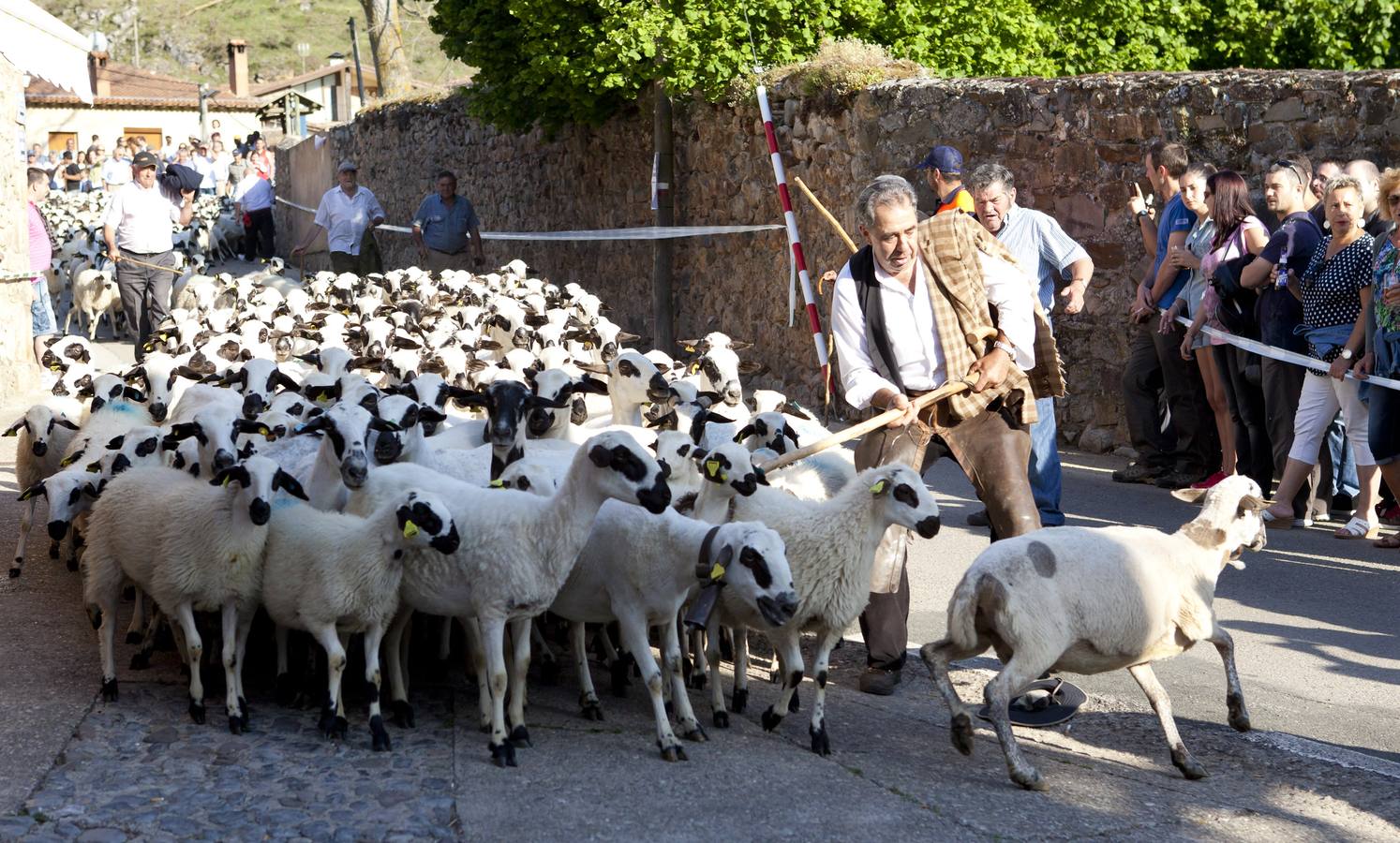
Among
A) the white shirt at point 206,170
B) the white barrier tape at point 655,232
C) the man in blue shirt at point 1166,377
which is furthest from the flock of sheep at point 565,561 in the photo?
the white shirt at point 206,170

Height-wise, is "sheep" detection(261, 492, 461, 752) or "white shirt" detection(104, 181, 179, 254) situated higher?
"white shirt" detection(104, 181, 179, 254)

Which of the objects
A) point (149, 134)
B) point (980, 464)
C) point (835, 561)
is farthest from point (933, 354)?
point (149, 134)

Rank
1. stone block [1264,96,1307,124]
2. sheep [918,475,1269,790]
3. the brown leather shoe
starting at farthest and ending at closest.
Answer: stone block [1264,96,1307,124] → the brown leather shoe → sheep [918,475,1269,790]

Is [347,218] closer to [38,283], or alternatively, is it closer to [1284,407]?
[38,283]

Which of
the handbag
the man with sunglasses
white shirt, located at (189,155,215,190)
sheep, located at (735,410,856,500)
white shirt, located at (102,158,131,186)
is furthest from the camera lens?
white shirt, located at (189,155,215,190)

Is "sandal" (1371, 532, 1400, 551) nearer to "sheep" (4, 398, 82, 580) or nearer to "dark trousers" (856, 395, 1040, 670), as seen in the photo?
"dark trousers" (856, 395, 1040, 670)

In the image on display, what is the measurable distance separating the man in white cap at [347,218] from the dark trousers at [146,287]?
2864 mm

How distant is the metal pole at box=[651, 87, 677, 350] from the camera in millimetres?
16172

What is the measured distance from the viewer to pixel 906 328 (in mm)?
5957

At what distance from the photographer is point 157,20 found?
112562 mm

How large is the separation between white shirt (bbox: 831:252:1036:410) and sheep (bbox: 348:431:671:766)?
108cm

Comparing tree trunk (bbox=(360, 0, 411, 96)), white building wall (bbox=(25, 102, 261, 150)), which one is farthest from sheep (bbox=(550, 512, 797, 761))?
white building wall (bbox=(25, 102, 261, 150))

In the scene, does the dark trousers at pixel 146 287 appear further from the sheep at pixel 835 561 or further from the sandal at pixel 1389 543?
the sandal at pixel 1389 543

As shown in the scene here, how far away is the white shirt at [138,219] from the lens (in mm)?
14688
